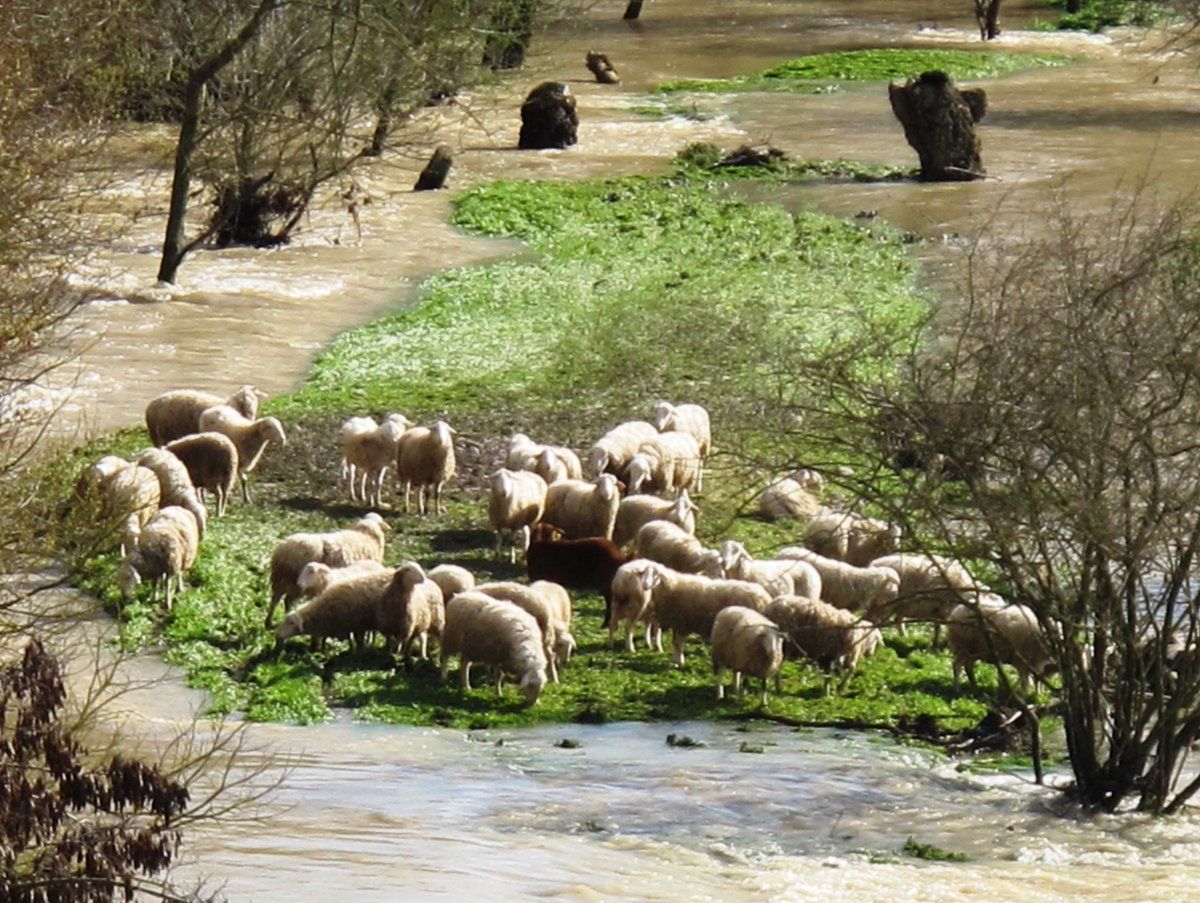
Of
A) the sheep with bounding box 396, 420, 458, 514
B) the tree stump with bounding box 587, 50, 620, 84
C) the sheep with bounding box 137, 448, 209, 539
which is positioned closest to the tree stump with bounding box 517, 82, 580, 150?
the tree stump with bounding box 587, 50, 620, 84

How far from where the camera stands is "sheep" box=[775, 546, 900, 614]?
15148mm

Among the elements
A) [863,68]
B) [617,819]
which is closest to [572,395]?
[617,819]

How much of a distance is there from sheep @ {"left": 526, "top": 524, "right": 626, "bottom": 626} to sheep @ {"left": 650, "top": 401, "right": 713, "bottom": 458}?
3.46 meters

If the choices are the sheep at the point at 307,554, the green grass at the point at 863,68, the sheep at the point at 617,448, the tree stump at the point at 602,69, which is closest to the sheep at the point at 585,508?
the sheep at the point at 617,448

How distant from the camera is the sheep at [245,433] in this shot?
59.0ft

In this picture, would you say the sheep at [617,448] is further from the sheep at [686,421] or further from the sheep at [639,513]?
the sheep at [639,513]

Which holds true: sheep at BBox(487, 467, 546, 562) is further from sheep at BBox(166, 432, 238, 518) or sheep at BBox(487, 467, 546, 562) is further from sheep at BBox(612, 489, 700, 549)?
sheep at BBox(166, 432, 238, 518)

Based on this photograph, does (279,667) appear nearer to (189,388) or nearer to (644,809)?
(644,809)

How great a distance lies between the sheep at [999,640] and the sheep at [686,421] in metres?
4.92

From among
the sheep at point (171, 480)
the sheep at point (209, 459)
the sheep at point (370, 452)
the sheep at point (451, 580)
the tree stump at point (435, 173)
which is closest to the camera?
the sheep at point (451, 580)

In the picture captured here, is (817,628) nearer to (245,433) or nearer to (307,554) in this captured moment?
(307,554)

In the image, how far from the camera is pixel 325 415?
20453 millimetres

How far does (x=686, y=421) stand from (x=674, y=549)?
3734mm

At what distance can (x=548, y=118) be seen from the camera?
39469 mm
